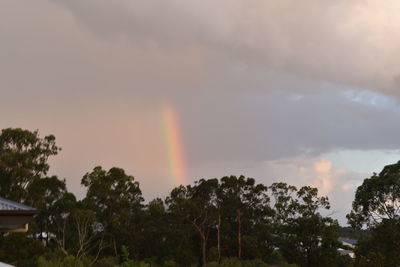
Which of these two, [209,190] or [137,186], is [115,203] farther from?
[209,190]

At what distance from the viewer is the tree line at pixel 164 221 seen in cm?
4312

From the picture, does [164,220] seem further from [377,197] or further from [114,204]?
[377,197]

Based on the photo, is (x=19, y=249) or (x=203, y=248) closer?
(x=19, y=249)

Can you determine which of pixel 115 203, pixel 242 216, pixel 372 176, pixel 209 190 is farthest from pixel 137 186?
pixel 372 176

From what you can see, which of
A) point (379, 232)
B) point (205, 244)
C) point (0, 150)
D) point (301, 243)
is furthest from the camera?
point (205, 244)

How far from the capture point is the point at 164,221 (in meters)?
51.7

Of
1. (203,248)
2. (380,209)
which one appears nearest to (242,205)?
(203,248)

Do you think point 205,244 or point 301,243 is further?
point 205,244

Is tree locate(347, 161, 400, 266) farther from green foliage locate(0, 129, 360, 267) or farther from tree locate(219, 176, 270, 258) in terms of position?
tree locate(219, 176, 270, 258)

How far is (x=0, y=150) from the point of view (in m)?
43.8

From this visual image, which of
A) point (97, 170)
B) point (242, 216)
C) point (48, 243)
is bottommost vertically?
point (48, 243)

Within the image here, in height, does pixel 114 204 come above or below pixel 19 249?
above

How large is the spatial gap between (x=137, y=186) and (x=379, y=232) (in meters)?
26.9

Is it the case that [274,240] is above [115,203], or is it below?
below
